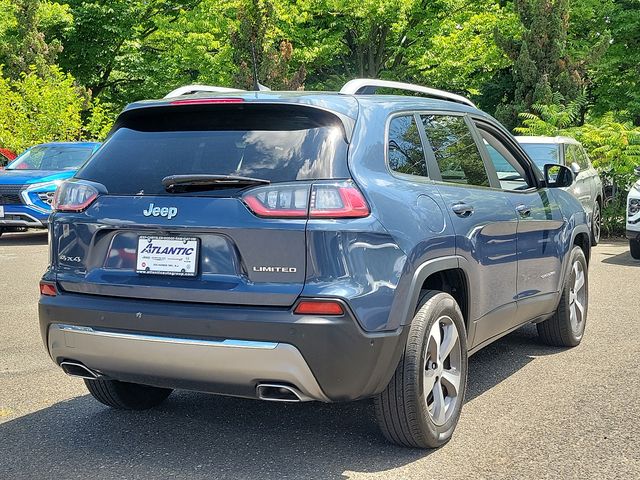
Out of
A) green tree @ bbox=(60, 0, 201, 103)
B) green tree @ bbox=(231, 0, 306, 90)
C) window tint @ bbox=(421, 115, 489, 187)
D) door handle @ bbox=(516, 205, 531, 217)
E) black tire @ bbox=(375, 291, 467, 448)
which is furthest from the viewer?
green tree @ bbox=(60, 0, 201, 103)

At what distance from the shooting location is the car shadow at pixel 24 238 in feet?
49.4

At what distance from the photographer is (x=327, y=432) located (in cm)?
450

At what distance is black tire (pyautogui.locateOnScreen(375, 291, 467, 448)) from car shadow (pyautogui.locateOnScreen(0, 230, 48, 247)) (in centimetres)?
1189

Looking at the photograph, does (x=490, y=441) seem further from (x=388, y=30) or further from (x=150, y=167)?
(x=388, y=30)

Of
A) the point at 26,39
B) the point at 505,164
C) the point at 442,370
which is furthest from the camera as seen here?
the point at 26,39

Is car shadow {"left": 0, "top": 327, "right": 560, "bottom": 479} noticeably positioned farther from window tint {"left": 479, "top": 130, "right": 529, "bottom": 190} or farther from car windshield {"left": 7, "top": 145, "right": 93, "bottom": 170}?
car windshield {"left": 7, "top": 145, "right": 93, "bottom": 170}

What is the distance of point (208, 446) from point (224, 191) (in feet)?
4.40

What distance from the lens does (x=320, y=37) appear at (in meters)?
32.6

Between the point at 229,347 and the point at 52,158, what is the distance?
43.8ft

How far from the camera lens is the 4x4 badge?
3.84 metres

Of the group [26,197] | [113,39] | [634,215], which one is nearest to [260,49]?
[26,197]

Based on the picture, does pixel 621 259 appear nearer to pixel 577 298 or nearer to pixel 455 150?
pixel 577 298

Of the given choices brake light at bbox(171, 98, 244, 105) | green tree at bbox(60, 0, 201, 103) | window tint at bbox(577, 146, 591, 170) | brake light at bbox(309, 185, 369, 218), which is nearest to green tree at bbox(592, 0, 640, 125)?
window tint at bbox(577, 146, 591, 170)

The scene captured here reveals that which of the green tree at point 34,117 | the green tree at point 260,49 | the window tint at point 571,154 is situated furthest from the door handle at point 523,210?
the green tree at point 34,117
